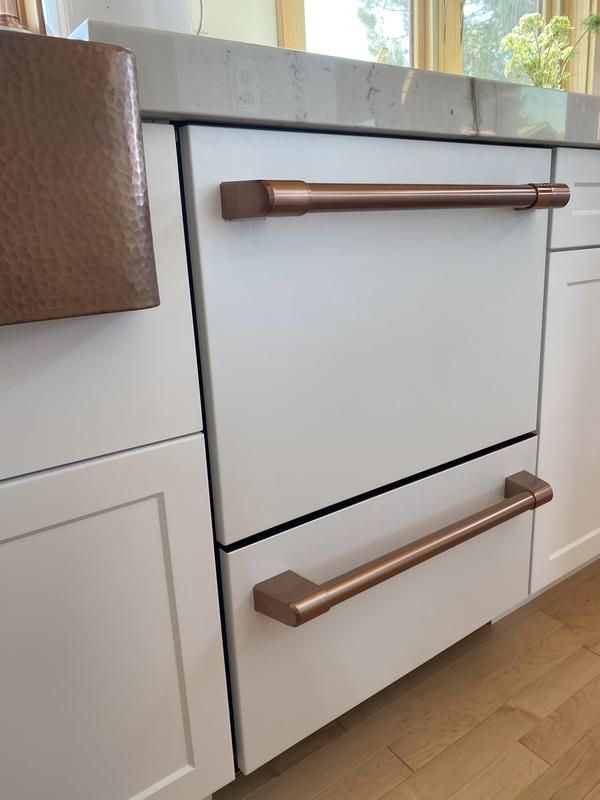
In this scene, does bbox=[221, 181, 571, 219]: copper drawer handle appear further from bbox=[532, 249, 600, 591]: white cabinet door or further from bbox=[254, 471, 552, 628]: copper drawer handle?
bbox=[254, 471, 552, 628]: copper drawer handle

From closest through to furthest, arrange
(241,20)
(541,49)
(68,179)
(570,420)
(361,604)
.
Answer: (68,179) < (361,604) < (570,420) < (241,20) < (541,49)

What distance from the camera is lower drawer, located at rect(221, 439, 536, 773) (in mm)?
701

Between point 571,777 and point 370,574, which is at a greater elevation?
point 370,574

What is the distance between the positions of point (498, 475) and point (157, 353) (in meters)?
0.58

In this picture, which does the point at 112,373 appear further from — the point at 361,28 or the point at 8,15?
the point at 361,28

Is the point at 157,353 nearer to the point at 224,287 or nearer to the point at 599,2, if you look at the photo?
the point at 224,287

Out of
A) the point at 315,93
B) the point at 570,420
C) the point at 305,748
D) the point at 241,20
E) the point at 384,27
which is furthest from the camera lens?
the point at 384,27

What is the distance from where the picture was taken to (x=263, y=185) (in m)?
0.55

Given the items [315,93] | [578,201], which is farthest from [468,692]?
[315,93]

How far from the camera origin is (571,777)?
84 centimetres

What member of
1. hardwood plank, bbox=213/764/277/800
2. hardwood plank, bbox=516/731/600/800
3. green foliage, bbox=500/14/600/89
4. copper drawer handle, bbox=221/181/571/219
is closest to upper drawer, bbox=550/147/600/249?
copper drawer handle, bbox=221/181/571/219

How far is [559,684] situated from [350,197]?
870 mm

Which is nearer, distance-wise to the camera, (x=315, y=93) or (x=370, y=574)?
(x=315, y=93)

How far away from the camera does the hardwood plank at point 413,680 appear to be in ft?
3.17
